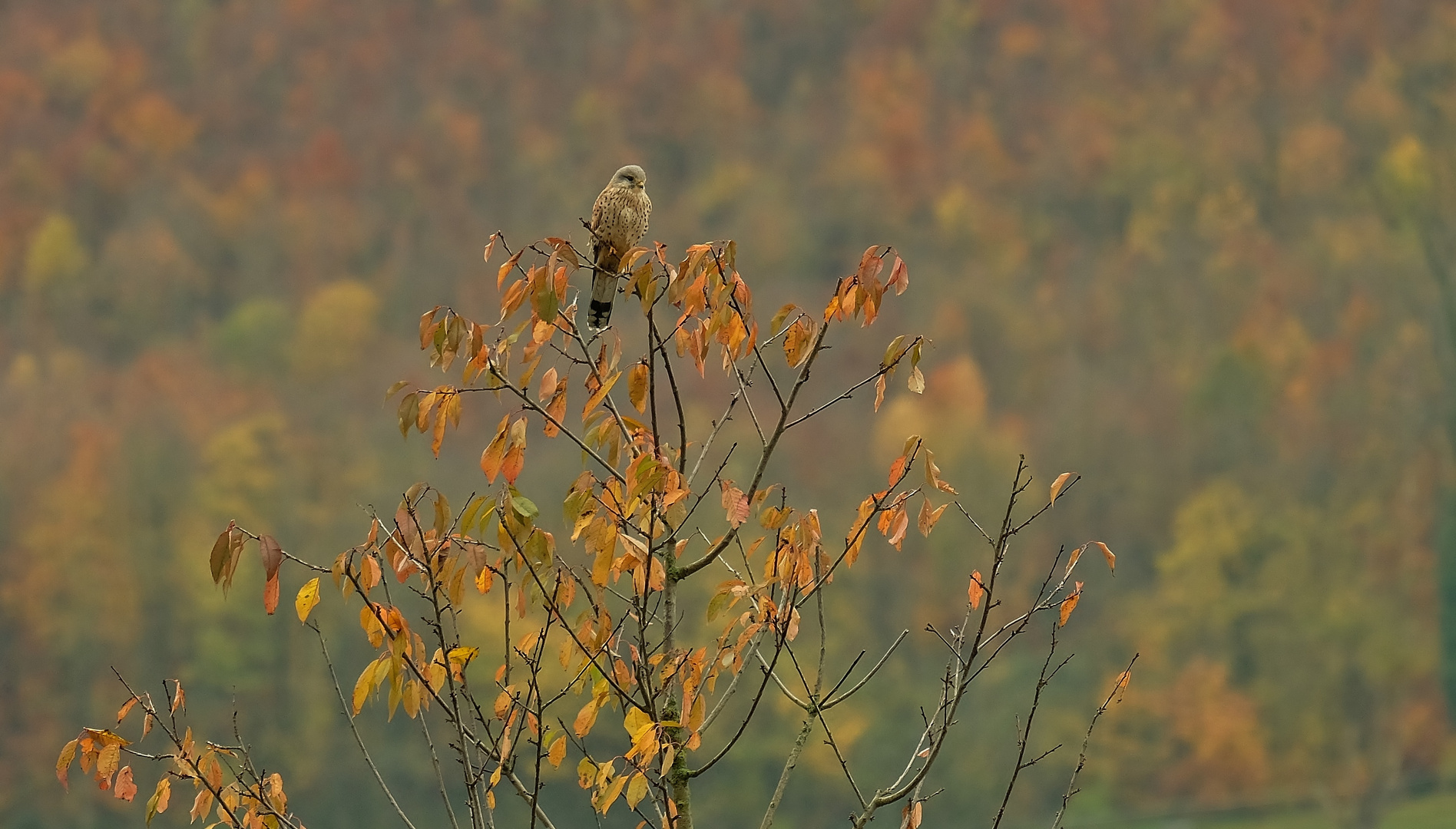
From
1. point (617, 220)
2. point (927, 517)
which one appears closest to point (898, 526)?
point (927, 517)

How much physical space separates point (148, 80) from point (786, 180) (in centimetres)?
2828

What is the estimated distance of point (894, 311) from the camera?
57.0 meters

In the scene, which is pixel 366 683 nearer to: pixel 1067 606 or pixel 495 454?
pixel 495 454

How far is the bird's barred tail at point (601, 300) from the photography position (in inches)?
224

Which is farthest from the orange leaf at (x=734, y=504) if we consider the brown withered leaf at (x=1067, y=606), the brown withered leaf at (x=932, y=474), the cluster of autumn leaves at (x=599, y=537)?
the brown withered leaf at (x=1067, y=606)

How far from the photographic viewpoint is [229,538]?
12.5 feet

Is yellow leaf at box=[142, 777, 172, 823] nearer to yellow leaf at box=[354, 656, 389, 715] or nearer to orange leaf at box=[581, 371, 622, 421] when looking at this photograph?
yellow leaf at box=[354, 656, 389, 715]

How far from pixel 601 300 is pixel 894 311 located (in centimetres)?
5168

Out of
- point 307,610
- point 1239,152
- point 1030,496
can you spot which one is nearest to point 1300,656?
point 1030,496

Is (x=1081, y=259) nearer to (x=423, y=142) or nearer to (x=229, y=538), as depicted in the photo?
(x=423, y=142)

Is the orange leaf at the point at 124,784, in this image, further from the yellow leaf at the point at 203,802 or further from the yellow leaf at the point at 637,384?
the yellow leaf at the point at 637,384

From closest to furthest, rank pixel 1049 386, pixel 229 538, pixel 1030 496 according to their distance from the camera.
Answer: pixel 229 538
pixel 1030 496
pixel 1049 386

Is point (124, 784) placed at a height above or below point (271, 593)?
below

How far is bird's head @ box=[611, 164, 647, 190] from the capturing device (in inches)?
246
